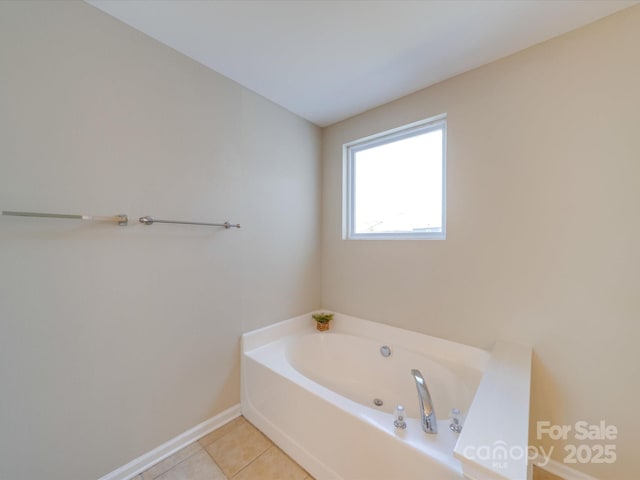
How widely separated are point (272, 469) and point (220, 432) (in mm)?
477

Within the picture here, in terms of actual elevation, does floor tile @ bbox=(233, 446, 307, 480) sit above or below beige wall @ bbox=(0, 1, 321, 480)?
below

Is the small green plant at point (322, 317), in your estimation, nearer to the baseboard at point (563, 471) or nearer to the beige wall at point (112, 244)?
the beige wall at point (112, 244)

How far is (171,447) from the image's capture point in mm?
1447

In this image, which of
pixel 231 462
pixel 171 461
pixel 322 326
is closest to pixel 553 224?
pixel 322 326

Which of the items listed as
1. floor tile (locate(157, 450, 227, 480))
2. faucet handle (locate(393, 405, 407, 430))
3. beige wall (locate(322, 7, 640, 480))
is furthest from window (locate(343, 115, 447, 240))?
floor tile (locate(157, 450, 227, 480))

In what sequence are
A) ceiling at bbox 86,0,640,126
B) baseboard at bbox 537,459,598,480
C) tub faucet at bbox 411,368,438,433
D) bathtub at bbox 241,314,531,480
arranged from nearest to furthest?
bathtub at bbox 241,314,531,480 → tub faucet at bbox 411,368,438,433 → ceiling at bbox 86,0,640,126 → baseboard at bbox 537,459,598,480

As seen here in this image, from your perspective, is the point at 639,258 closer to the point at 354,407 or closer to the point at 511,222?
the point at 511,222

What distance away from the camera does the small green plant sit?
2.22 meters

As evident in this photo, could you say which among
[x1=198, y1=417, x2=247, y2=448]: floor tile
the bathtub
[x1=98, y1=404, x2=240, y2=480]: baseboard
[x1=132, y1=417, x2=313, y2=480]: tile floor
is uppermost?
the bathtub

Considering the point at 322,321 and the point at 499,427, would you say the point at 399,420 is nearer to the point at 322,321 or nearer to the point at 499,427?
the point at 499,427

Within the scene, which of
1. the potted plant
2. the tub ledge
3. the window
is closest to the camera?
the tub ledge

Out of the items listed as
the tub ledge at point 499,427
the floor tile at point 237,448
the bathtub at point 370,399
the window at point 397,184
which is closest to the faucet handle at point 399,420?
the bathtub at point 370,399

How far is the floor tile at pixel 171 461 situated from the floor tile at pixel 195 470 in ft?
0.09

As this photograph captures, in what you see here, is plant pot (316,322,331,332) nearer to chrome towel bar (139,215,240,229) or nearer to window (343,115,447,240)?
window (343,115,447,240)
